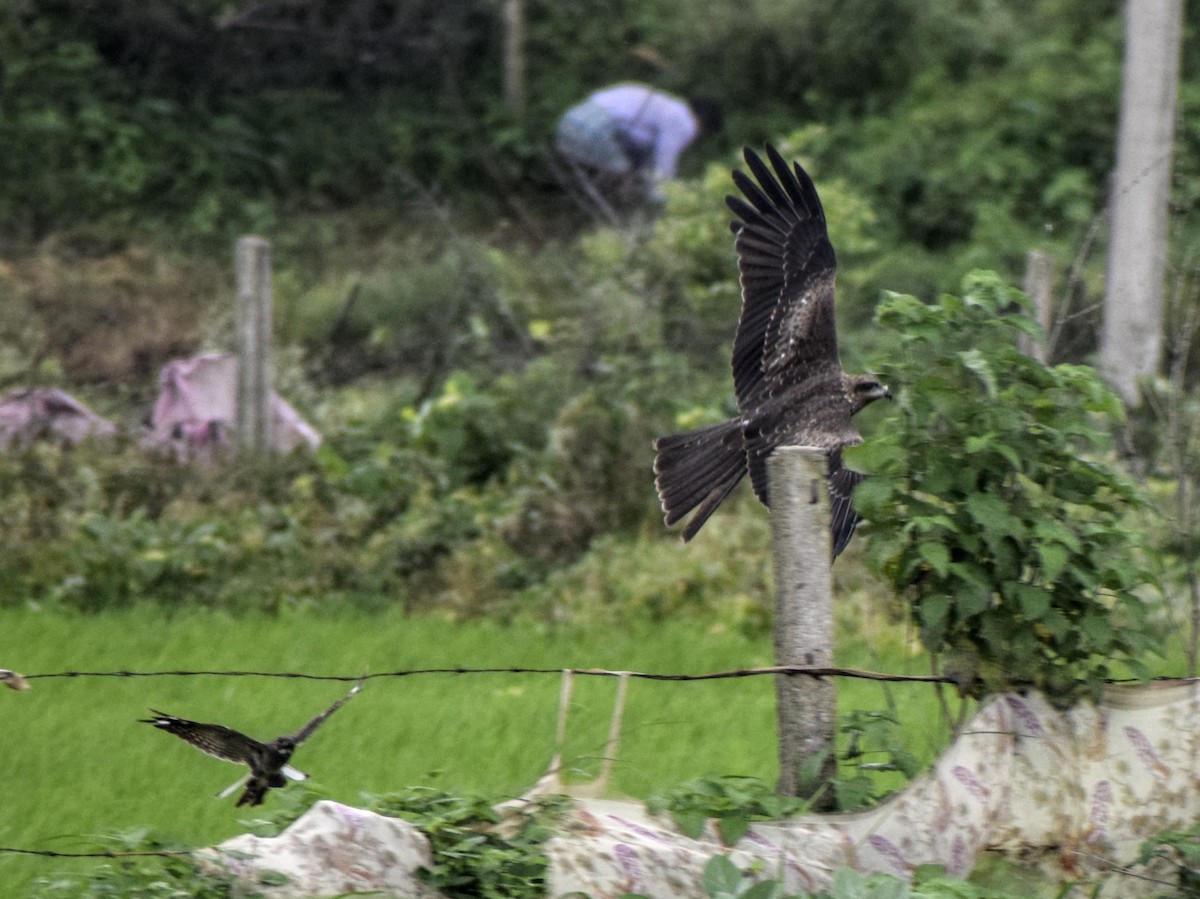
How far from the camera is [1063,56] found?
13945 millimetres

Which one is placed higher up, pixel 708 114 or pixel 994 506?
pixel 708 114

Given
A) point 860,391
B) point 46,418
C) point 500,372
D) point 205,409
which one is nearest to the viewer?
point 860,391

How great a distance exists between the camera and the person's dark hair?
15.5 m

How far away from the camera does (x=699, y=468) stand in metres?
5.47

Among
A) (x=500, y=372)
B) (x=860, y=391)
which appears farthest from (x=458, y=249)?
(x=860, y=391)

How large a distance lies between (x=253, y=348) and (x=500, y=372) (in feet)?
5.42

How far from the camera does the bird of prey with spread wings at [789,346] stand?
5133mm

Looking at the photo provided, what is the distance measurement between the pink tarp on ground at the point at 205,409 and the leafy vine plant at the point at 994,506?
500 cm

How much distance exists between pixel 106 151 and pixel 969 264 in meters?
7.44

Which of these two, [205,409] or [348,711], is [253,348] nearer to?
[205,409]

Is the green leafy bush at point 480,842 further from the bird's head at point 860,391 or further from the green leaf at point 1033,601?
the bird's head at point 860,391

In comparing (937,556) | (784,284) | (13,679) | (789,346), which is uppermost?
(784,284)

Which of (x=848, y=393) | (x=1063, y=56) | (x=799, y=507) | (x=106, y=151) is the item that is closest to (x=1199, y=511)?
(x=848, y=393)

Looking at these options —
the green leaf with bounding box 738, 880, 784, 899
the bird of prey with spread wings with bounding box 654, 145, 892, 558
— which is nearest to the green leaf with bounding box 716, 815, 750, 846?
the green leaf with bounding box 738, 880, 784, 899
